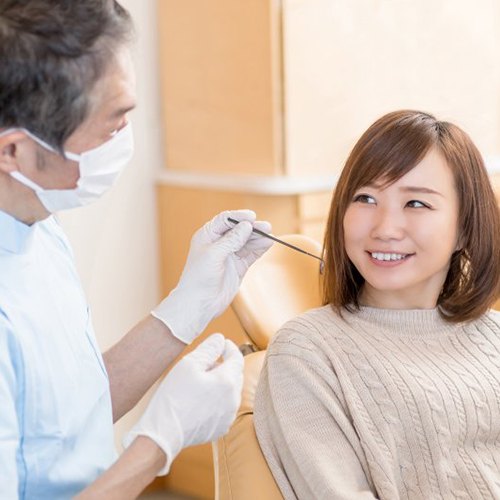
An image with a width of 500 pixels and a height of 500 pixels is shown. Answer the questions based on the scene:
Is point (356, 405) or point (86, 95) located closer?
point (86, 95)

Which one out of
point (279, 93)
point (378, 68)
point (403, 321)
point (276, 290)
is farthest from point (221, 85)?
point (403, 321)

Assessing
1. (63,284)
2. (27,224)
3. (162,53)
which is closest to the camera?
(27,224)

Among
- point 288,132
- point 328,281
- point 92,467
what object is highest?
point 288,132

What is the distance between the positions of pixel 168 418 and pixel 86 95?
1.34 ft

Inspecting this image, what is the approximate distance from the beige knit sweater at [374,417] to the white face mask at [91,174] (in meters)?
0.44

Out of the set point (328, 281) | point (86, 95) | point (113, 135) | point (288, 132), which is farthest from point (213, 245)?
point (288, 132)

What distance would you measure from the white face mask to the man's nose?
46 centimetres

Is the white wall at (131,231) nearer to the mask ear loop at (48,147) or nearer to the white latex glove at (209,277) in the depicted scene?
the white latex glove at (209,277)

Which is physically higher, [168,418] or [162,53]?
[162,53]

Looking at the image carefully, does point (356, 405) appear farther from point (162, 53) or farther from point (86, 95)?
point (162, 53)

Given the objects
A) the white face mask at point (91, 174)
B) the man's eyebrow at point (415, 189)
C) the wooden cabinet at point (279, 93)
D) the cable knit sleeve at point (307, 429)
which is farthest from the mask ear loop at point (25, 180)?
the wooden cabinet at point (279, 93)

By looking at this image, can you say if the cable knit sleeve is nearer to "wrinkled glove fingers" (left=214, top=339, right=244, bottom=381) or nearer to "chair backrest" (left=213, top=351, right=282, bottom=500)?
"chair backrest" (left=213, top=351, right=282, bottom=500)

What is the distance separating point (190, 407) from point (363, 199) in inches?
22.0

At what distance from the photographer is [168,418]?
125 cm
